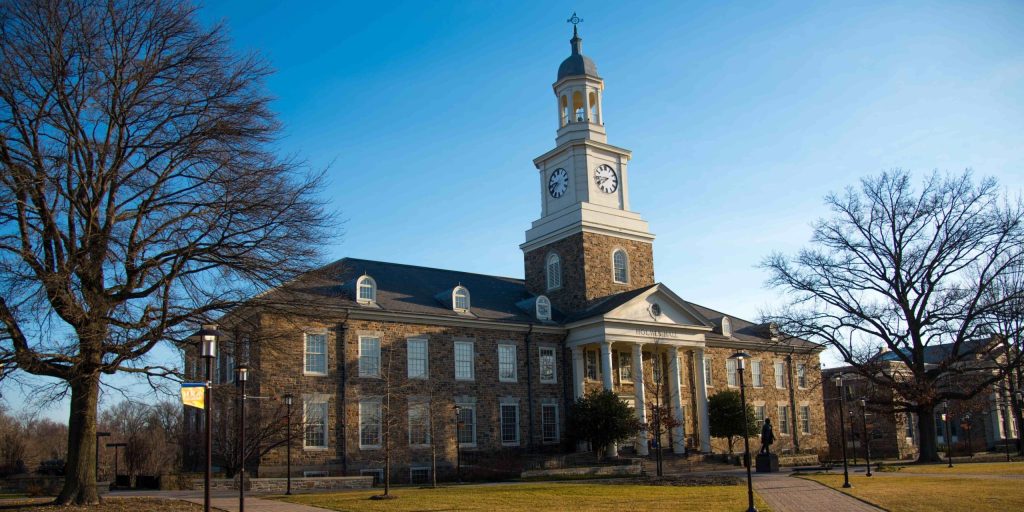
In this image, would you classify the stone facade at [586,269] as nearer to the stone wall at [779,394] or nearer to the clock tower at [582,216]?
the clock tower at [582,216]

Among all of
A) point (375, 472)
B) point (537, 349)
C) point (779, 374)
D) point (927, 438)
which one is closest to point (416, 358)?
point (375, 472)

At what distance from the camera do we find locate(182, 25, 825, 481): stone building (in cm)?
3334

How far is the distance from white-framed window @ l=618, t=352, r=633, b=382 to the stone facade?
3111mm

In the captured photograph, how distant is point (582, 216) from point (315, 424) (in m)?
17.0

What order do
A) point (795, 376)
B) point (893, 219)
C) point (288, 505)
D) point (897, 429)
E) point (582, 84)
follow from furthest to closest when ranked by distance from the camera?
point (897, 429), point (795, 376), point (582, 84), point (893, 219), point (288, 505)

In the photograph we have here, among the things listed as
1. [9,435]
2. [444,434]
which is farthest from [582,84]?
[9,435]

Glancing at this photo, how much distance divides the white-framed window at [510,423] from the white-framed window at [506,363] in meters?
1.22

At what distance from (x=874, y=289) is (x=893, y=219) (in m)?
3.29

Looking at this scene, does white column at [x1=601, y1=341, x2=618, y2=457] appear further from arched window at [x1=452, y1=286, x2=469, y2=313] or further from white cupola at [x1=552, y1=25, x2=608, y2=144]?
white cupola at [x1=552, y1=25, x2=608, y2=144]

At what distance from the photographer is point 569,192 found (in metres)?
44.5

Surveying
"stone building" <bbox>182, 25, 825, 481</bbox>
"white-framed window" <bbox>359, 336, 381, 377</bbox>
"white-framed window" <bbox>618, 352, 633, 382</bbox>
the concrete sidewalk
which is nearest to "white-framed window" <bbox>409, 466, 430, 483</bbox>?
A: "stone building" <bbox>182, 25, 825, 481</bbox>

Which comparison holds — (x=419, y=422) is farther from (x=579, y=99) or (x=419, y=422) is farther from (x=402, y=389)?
(x=579, y=99)

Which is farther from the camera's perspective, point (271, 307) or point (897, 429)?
point (897, 429)

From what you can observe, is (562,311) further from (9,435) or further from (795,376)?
(9,435)
